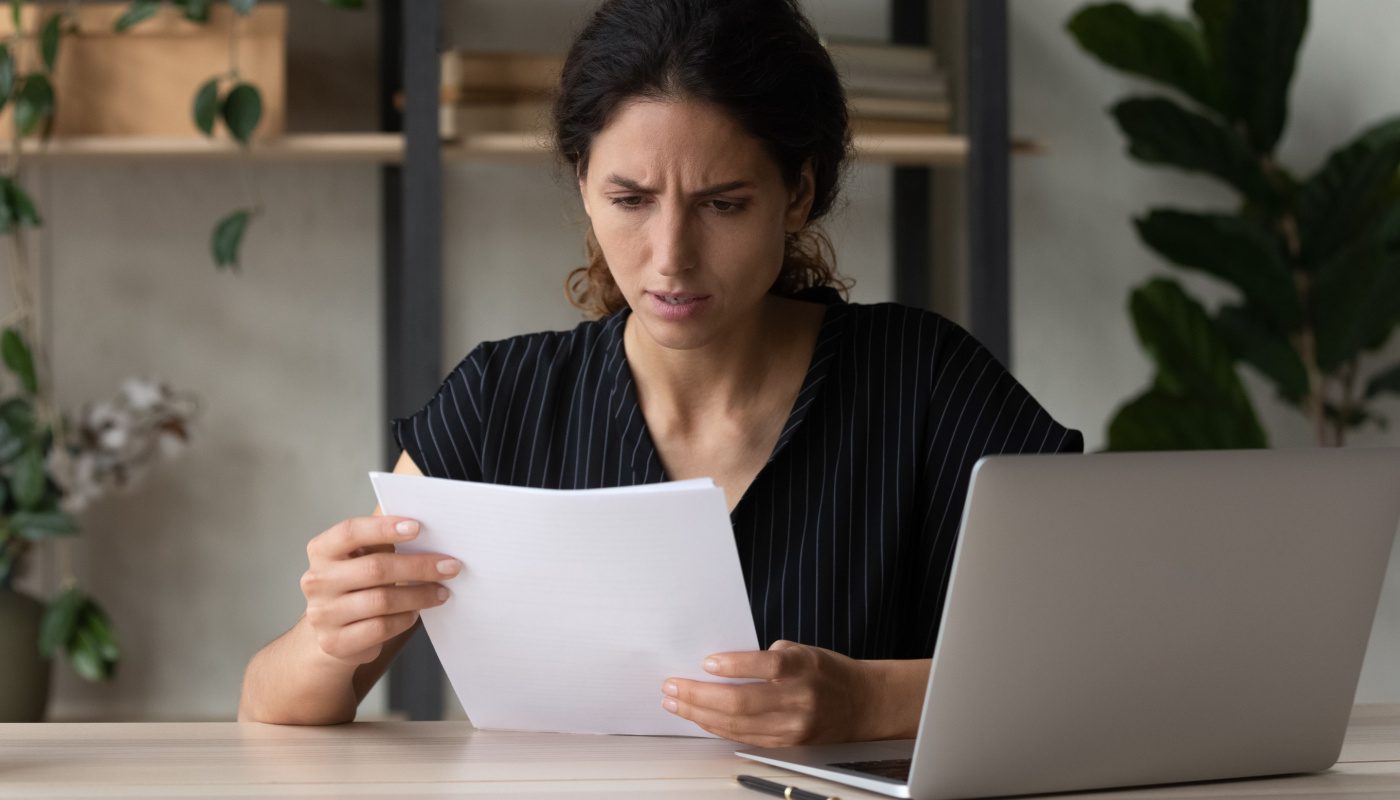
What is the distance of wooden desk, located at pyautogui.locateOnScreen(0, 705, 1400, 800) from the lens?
940 mm

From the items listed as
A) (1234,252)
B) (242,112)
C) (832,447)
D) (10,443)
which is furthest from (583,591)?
(1234,252)

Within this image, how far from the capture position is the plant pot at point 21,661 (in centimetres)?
228

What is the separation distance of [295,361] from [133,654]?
0.60m

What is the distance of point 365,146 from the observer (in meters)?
2.34

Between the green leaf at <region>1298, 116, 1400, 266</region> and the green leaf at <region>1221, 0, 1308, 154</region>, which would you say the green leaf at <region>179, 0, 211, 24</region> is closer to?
the green leaf at <region>1221, 0, 1308, 154</region>

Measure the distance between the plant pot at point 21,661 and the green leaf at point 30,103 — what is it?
73 cm

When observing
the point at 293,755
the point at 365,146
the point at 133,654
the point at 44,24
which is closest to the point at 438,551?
the point at 293,755

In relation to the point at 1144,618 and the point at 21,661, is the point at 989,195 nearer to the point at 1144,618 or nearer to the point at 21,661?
the point at 1144,618

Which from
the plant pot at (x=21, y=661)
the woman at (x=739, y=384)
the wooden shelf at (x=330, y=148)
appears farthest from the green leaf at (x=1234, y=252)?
the plant pot at (x=21, y=661)

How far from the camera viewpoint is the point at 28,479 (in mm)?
2256

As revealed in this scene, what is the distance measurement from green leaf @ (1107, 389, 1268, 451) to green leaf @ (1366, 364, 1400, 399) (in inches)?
11.7

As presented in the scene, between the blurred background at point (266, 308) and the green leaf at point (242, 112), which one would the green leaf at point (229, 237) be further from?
the blurred background at point (266, 308)

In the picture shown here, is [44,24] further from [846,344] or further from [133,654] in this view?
[846,344]

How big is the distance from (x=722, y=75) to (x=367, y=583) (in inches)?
21.7
